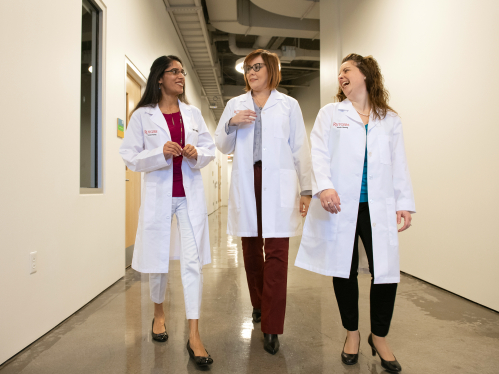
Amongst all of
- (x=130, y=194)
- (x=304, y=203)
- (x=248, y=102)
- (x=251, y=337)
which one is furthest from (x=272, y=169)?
(x=130, y=194)

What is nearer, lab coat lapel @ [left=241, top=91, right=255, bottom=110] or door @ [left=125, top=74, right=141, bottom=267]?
lab coat lapel @ [left=241, top=91, right=255, bottom=110]

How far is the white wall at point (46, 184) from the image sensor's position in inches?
67.3

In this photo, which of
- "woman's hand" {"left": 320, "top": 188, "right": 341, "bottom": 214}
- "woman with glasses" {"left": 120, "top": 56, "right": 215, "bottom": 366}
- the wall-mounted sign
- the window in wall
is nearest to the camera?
"woman's hand" {"left": 320, "top": 188, "right": 341, "bottom": 214}

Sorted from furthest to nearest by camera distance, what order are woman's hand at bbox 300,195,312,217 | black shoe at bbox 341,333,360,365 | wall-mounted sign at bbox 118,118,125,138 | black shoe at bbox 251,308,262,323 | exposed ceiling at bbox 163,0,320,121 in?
1. exposed ceiling at bbox 163,0,320,121
2. wall-mounted sign at bbox 118,118,125,138
3. black shoe at bbox 251,308,262,323
4. woman's hand at bbox 300,195,312,217
5. black shoe at bbox 341,333,360,365

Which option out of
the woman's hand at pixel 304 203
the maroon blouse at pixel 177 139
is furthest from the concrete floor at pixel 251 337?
the maroon blouse at pixel 177 139

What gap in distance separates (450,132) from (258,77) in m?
1.84

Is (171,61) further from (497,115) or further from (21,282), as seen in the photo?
(497,115)

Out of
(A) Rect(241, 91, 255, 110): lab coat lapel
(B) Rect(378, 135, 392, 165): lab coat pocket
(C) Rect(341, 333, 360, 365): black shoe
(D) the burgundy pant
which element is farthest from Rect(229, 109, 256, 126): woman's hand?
(C) Rect(341, 333, 360, 365): black shoe

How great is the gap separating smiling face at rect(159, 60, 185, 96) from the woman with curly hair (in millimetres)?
825

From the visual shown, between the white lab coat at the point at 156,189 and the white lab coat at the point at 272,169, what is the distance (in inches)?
8.1

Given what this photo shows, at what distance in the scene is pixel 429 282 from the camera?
10.2 ft

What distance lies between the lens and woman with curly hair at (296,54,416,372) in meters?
1.57

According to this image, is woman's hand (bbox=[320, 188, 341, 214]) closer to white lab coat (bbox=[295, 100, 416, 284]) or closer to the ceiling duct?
white lab coat (bbox=[295, 100, 416, 284])

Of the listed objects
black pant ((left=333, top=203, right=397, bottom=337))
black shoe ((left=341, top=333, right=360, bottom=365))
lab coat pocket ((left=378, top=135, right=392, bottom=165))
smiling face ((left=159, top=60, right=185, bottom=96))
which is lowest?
black shoe ((left=341, top=333, right=360, bottom=365))
